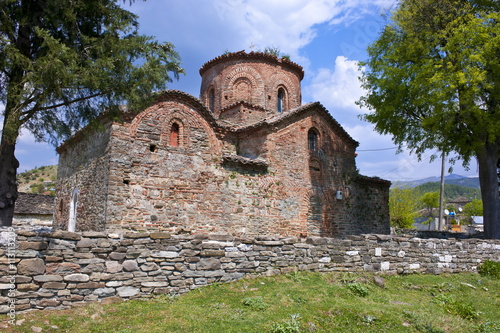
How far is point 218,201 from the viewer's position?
11.8 m

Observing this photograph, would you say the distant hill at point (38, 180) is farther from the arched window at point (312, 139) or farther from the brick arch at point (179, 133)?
the arched window at point (312, 139)

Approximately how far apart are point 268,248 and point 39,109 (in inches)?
211

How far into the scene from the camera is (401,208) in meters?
31.5

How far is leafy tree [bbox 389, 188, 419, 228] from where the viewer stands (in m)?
30.8

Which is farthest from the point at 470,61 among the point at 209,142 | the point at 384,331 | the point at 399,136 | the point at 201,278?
the point at 201,278

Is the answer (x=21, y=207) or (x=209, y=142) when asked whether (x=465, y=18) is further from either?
(x=21, y=207)

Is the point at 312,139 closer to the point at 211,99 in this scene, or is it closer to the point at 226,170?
the point at 226,170

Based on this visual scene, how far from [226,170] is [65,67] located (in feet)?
21.6

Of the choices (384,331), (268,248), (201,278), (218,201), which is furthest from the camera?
(218,201)

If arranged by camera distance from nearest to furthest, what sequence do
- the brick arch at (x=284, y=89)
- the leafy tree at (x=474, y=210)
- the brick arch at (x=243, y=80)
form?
the brick arch at (x=243, y=80)
the brick arch at (x=284, y=89)
the leafy tree at (x=474, y=210)

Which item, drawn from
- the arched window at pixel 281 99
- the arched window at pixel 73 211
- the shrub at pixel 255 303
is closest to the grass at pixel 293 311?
the shrub at pixel 255 303

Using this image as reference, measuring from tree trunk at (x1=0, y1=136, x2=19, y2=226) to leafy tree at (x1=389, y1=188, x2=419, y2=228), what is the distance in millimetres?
29586

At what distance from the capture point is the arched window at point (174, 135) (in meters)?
11.5

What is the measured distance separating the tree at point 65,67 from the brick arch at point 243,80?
370 inches
